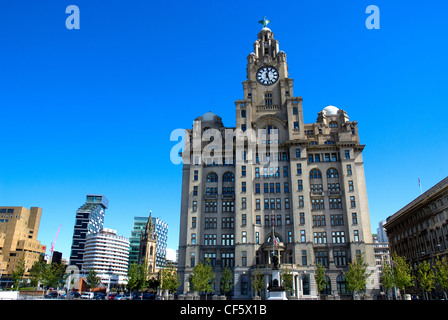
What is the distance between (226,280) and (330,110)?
189 feet

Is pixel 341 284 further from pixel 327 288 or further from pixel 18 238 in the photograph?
pixel 18 238

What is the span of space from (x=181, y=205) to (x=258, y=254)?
24702 mm

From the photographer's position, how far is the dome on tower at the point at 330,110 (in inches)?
3930

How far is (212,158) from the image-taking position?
9338 centimetres

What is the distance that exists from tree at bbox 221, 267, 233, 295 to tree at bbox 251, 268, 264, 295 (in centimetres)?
612

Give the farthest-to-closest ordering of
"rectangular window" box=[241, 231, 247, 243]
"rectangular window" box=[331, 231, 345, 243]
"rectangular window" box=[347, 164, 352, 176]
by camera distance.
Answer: "rectangular window" box=[347, 164, 352, 176], "rectangular window" box=[241, 231, 247, 243], "rectangular window" box=[331, 231, 345, 243]

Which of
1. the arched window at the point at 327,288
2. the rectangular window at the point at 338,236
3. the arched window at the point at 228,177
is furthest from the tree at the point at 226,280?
the rectangular window at the point at 338,236

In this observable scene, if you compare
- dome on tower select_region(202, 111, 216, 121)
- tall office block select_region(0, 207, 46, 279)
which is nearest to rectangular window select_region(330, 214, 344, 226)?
dome on tower select_region(202, 111, 216, 121)

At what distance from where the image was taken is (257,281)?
7350 centimetres

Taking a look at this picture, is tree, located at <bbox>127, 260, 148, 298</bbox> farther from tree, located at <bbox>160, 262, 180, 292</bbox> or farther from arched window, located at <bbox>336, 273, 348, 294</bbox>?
arched window, located at <bbox>336, 273, 348, 294</bbox>

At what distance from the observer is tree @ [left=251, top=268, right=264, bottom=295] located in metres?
72.8

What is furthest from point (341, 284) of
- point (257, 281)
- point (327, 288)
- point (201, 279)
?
point (201, 279)
